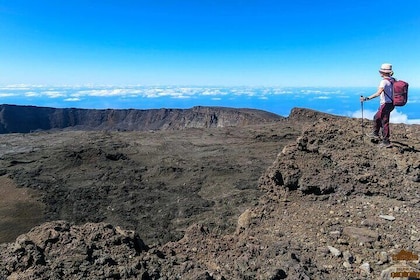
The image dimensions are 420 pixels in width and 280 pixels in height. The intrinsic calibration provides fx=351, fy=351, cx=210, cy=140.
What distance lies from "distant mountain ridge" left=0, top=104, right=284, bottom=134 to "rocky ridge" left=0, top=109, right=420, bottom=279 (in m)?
37.8

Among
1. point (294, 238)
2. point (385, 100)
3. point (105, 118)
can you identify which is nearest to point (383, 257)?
point (294, 238)

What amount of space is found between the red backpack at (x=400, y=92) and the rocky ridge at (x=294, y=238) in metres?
0.91

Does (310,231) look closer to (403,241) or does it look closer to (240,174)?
(403,241)

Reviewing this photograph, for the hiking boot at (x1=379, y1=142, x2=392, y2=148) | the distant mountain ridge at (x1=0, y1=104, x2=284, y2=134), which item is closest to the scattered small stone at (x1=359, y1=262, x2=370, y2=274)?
the hiking boot at (x1=379, y1=142, x2=392, y2=148)

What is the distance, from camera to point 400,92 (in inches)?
261

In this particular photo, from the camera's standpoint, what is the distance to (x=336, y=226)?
4707 mm

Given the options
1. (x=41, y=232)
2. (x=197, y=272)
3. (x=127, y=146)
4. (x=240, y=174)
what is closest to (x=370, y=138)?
(x=197, y=272)

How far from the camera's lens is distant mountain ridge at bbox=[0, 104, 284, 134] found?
153 ft

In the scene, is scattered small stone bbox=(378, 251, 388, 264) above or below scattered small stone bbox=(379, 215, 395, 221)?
below

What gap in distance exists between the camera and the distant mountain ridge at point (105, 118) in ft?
153

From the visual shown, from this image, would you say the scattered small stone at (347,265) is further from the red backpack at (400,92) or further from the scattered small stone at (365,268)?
the red backpack at (400,92)

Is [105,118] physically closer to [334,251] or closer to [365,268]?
[334,251]

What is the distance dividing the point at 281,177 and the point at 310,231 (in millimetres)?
1807

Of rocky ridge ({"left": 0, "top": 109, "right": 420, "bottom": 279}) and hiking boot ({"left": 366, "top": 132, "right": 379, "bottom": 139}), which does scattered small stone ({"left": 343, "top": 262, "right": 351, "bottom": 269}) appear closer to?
rocky ridge ({"left": 0, "top": 109, "right": 420, "bottom": 279})
